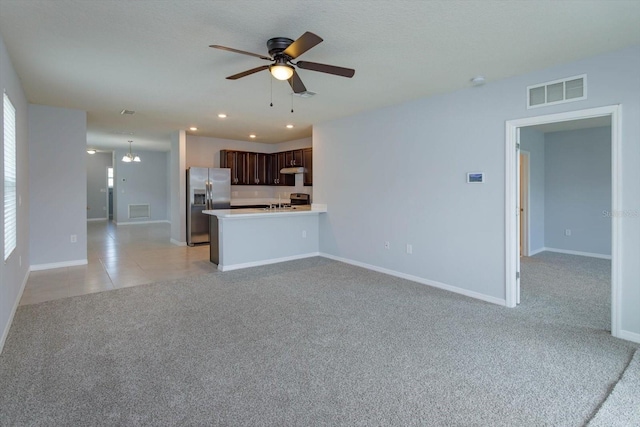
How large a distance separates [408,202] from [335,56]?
7.87 feet

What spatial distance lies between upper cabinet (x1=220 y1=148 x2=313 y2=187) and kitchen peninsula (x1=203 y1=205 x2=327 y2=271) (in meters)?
1.72

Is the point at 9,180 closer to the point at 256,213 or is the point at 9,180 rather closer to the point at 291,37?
the point at 256,213

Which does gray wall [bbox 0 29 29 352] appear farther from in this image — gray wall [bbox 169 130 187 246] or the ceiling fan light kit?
gray wall [bbox 169 130 187 246]

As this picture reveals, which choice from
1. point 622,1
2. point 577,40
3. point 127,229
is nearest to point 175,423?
point 622,1

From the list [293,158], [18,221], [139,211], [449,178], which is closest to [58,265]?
[18,221]

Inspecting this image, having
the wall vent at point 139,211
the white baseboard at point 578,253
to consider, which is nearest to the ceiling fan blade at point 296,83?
the white baseboard at point 578,253

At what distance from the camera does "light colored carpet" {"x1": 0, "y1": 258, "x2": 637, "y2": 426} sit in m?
1.97

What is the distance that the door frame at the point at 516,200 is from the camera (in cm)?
298

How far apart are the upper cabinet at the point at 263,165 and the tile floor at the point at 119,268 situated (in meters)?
2.01

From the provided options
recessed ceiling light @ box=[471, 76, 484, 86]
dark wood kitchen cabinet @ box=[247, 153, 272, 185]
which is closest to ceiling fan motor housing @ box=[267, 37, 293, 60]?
recessed ceiling light @ box=[471, 76, 484, 86]

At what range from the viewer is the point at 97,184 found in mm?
12367

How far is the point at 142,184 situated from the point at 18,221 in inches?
332

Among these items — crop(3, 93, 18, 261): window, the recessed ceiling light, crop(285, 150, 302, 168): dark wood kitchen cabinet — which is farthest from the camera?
crop(285, 150, 302, 168): dark wood kitchen cabinet

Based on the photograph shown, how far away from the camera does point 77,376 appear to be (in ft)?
7.61
